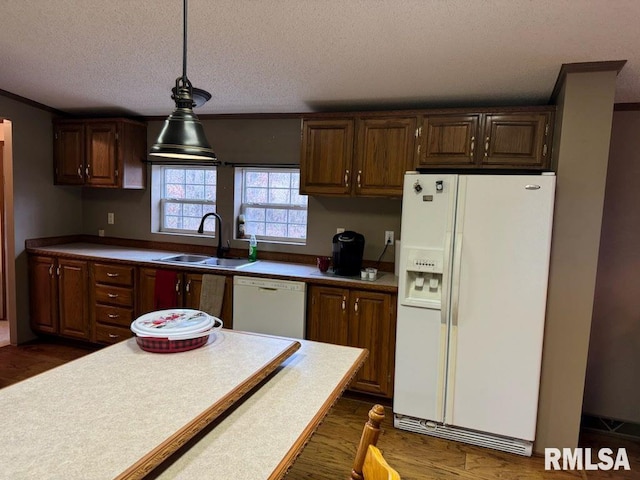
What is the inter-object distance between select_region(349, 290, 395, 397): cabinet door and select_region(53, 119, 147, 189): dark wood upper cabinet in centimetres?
253

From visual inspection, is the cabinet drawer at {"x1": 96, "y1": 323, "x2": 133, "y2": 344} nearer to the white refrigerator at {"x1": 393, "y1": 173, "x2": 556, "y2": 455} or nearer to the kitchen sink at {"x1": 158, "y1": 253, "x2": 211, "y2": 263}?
the kitchen sink at {"x1": 158, "y1": 253, "x2": 211, "y2": 263}

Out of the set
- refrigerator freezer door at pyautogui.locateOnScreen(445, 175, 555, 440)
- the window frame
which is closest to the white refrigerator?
refrigerator freezer door at pyautogui.locateOnScreen(445, 175, 555, 440)

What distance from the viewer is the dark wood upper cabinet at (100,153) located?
3.98m

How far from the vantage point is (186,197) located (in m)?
4.29

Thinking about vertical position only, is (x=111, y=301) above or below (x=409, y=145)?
below

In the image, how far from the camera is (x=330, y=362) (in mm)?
1704

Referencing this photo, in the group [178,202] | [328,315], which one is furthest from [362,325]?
[178,202]

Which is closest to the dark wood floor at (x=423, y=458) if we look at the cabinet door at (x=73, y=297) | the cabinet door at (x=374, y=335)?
the cabinet door at (x=374, y=335)

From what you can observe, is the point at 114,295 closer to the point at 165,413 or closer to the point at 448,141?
the point at 165,413

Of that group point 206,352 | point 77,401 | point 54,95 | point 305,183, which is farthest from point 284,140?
point 77,401

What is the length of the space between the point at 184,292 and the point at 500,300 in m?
2.39

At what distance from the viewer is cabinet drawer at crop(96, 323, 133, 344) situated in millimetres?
3762

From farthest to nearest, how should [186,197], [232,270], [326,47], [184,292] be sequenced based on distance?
[186,197] → [184,292] → [232,270] → [326,47]

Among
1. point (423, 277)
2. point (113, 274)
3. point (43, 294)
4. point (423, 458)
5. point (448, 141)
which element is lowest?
Result: point (423, 458)
